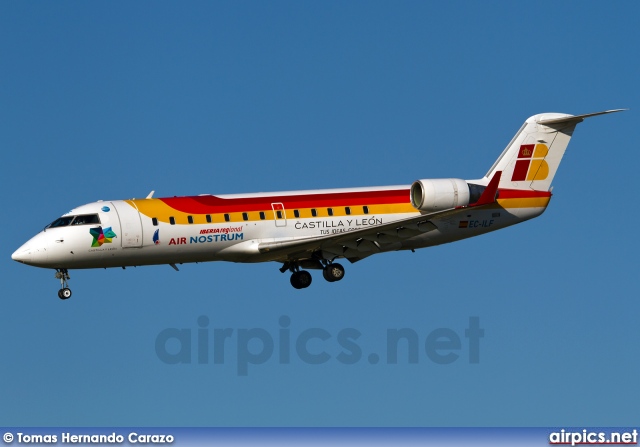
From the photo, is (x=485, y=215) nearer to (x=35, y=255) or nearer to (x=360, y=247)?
(x=360, y=247)

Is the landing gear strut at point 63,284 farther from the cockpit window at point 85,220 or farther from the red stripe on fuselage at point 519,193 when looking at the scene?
the red stripe on fuselage at point 519,193

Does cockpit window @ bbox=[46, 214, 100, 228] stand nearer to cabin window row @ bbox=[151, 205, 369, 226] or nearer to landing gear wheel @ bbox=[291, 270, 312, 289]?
cabin window row @ bbox=[151, 205, 369, 226]

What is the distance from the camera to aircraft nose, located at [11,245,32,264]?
51.6 m

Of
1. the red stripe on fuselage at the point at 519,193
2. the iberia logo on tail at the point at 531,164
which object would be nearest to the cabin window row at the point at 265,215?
the red stripe on fuselage at the point at 519,193

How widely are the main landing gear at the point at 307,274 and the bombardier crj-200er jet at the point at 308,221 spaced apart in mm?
33

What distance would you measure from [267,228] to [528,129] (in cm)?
1036

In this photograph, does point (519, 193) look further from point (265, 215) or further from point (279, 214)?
point (265, 215)

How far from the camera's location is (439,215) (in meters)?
52.8

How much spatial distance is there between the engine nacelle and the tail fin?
2350 millimetres

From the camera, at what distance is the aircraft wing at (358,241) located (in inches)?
2076

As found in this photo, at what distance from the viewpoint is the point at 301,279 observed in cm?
5469

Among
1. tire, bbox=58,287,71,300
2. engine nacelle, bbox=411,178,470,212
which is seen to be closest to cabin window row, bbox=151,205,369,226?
engine nacelle, bbox=411,178,470,212

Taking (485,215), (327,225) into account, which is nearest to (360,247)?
(327,225)

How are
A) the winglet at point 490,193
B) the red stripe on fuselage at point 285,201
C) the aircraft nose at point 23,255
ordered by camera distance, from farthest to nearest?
the winglet at point 490,193
the red stripe on fuselage at point 285,201
the aircraft nose at point 23,255
